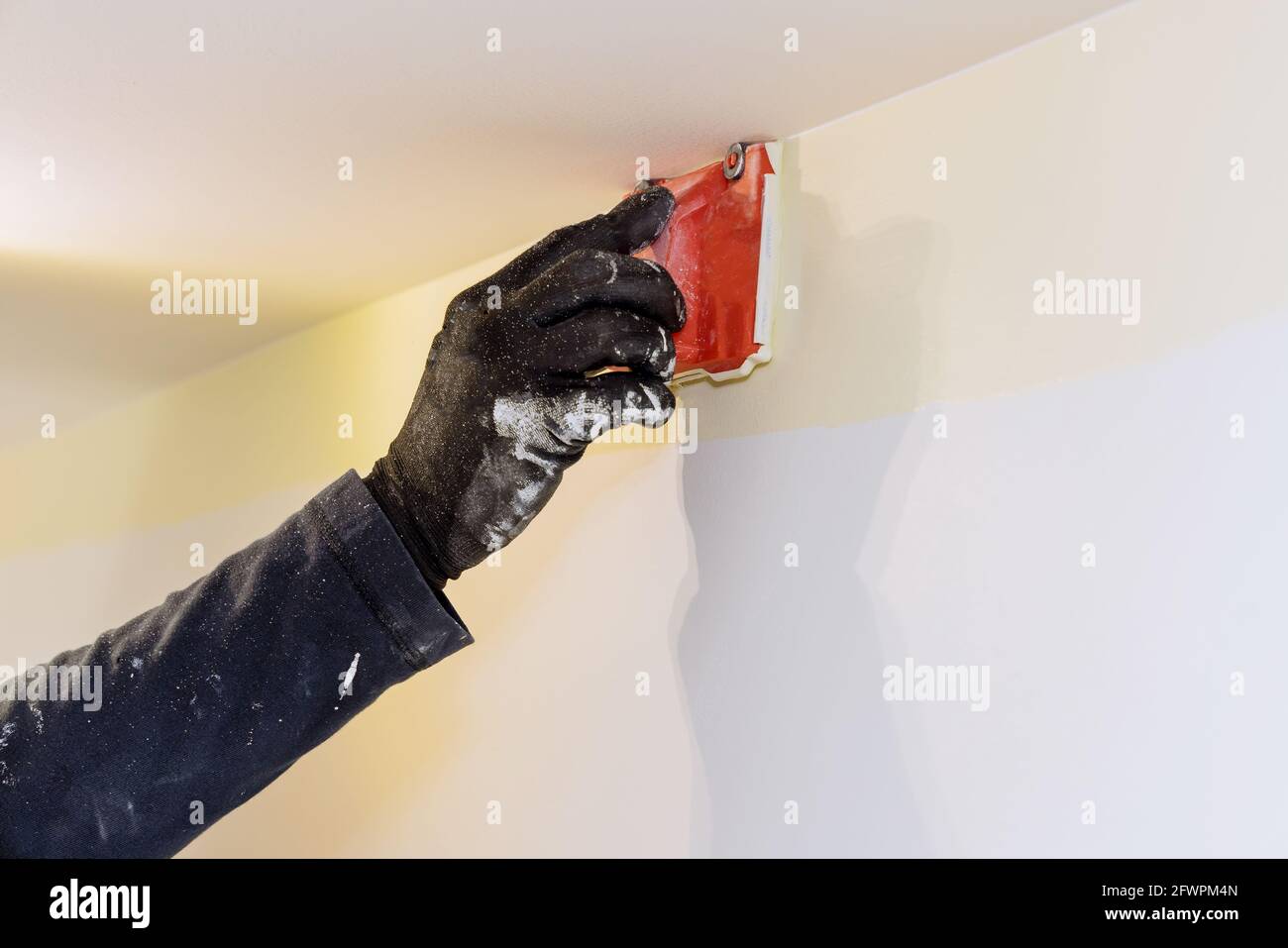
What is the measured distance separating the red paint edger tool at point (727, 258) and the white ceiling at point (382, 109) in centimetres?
4

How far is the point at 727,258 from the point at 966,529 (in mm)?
388

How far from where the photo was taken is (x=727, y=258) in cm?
113

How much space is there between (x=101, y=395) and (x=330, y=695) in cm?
159

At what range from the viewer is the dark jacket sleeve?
103 cm

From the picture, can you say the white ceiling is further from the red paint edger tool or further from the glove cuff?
the glove cuff

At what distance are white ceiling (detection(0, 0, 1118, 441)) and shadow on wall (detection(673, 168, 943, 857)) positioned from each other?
0.16m

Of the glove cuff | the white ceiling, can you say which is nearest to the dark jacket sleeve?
the glove cuff

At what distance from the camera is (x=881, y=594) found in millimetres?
986

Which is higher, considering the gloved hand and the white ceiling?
the white ceiling

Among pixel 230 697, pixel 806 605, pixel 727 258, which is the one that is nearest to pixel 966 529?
pixel 806 605

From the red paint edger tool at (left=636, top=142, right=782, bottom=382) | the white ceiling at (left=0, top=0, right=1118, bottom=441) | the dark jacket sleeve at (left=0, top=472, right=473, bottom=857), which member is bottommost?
the dark jacket sleeve at (left=0, top=472, right=473, bottom=857)

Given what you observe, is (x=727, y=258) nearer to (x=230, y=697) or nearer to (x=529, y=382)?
(x=529, y=382)

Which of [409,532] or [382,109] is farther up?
[382,109]

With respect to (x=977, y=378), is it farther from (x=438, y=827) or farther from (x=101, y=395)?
(x=101, y=395)
